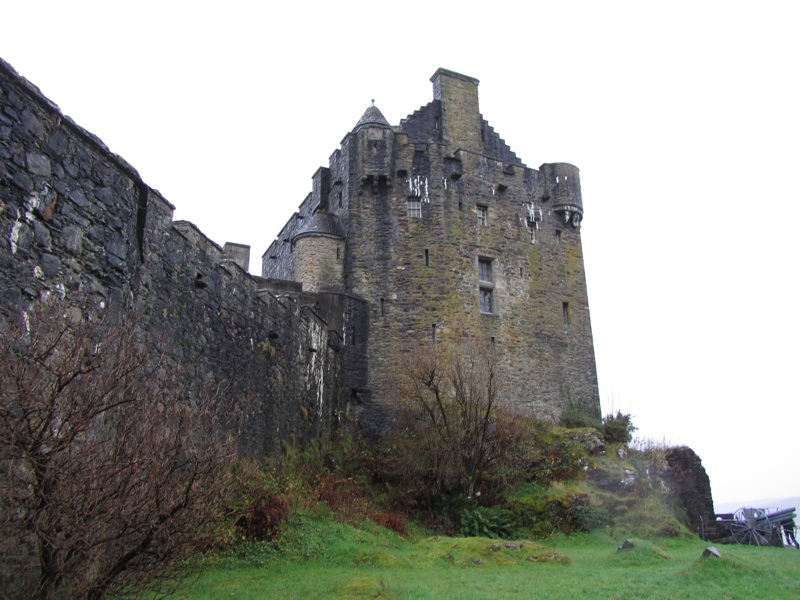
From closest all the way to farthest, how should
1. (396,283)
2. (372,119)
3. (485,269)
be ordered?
(396,283) < (485,269) < (372,119)

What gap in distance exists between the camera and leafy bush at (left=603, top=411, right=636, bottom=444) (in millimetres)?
24494

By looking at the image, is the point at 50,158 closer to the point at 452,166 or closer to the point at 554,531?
the point at 554,531

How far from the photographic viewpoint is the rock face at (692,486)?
21.3 m

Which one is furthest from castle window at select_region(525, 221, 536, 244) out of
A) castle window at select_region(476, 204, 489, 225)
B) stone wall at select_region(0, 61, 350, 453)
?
stone wall at select_region(0, 61, 350, 453)

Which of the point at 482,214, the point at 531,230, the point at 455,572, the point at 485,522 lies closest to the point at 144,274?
the point at 455,572

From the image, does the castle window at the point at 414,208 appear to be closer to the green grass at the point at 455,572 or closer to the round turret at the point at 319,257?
the round turret at the point at 319,257

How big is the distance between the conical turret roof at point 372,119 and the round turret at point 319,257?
428cm

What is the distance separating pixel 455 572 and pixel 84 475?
786 centimetres

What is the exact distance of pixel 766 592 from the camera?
1091cm

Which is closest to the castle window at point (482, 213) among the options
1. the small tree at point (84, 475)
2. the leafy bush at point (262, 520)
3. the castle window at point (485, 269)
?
the castle window at point (485, 269)

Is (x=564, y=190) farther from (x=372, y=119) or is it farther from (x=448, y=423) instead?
(x=448, y=423)

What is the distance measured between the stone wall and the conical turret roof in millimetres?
10537

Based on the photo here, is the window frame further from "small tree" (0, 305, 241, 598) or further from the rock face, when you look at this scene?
"small tree" (0, 305, 241, 598)

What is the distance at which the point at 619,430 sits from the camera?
24672 millimetres
